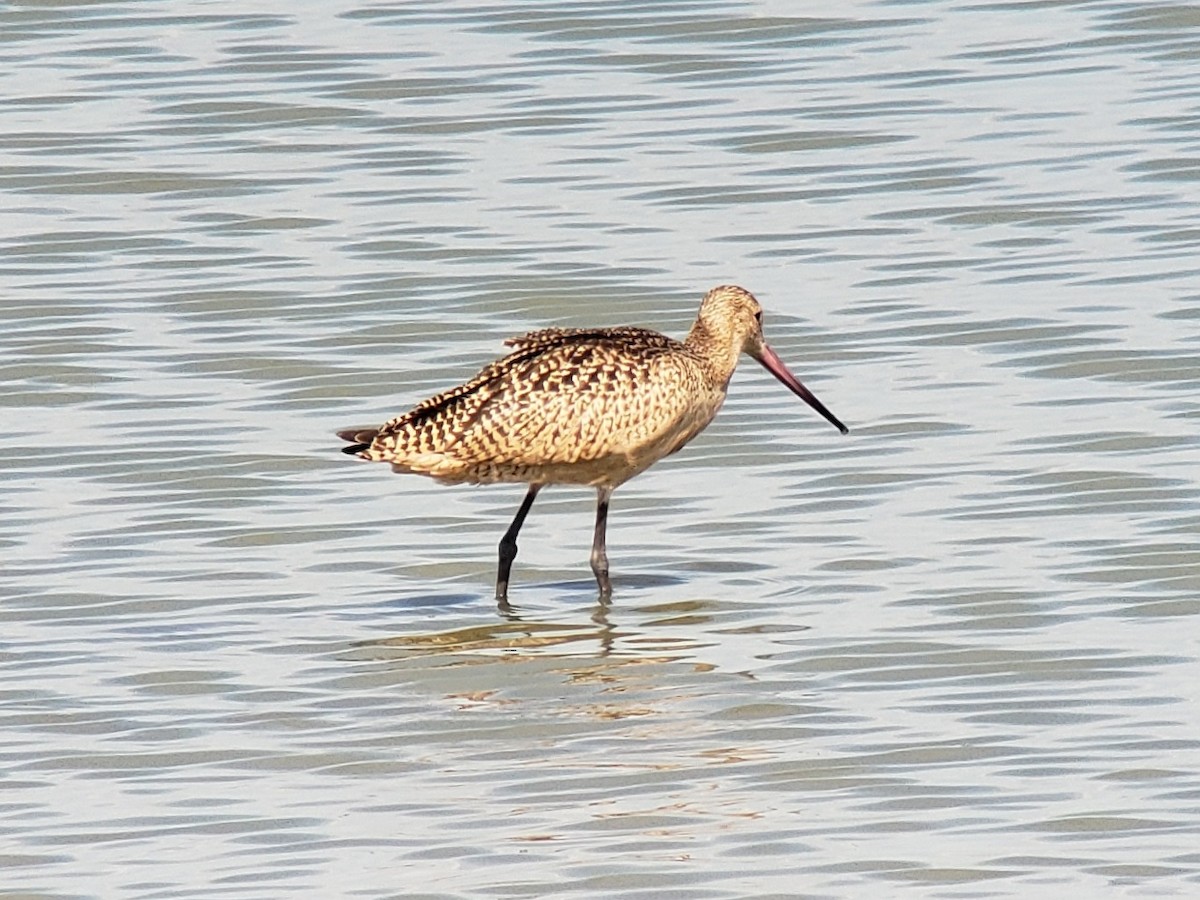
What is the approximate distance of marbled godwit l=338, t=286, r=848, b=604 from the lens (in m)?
9.01

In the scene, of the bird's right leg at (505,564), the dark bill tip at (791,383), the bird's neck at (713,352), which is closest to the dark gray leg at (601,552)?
the bird's right leg at (505,564)

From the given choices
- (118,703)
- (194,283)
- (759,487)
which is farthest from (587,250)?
(118,703)

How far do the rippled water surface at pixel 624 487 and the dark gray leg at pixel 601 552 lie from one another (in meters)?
0.09

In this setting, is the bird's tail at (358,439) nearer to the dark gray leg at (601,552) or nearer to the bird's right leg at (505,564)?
the bird's right leg at (505,564)

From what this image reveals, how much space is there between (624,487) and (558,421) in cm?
151

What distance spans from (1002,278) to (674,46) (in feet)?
16.4

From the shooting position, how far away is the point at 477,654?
8430mm

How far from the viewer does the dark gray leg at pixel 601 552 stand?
905 cm

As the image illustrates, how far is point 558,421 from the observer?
9000mm

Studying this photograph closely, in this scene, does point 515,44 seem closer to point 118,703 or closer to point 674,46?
point 674,46

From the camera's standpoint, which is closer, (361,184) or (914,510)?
(914,510)

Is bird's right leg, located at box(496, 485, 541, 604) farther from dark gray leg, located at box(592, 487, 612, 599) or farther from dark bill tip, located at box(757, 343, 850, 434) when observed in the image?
dark bill tip, located at box(757, 343, 850, 434)

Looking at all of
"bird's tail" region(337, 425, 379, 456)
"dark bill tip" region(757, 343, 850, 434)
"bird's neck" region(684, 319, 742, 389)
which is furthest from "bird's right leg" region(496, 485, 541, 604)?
"dark bill tip" region(757, 343, 850, 434)

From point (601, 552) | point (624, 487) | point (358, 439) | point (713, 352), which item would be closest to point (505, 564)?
point (601, 552)
